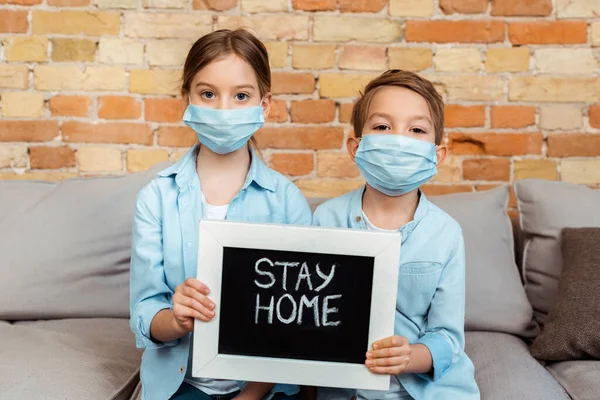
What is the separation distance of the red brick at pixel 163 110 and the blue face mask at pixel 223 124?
2.80 feet

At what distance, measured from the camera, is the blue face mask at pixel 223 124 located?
1.31 meters

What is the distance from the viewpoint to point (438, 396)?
1271 mm

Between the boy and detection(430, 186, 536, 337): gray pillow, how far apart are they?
1.42 ft

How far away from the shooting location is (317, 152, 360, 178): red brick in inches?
86.7

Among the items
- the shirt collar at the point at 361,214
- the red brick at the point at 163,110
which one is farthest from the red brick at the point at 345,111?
the shirt collar at the point at 361,214

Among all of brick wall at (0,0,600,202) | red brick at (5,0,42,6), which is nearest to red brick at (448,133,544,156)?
brick wall at (0,0,600,202)

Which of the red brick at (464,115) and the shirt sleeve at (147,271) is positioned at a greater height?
the red brick at (464,115)

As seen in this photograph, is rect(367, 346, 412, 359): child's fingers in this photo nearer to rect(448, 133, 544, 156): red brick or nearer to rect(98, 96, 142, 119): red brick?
rect(448, 133, 544, 156): red brick

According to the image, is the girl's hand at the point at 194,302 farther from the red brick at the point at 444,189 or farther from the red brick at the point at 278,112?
the red brick at the point at 444,189

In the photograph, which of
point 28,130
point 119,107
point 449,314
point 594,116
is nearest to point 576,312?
point 449,314

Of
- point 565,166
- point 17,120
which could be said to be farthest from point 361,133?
point 17,120

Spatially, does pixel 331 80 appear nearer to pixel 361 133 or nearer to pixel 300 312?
pixel 361 133

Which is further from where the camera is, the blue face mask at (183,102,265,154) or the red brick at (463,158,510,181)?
the red brick at (463,158,510,181)

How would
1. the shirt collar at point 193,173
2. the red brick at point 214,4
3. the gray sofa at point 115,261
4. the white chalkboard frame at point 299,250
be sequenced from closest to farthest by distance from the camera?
the white chalkboard frame at point 299,250
the shirt collar at point 193,173
the gray sofa at point 115,261
the red brick at point 214,4
